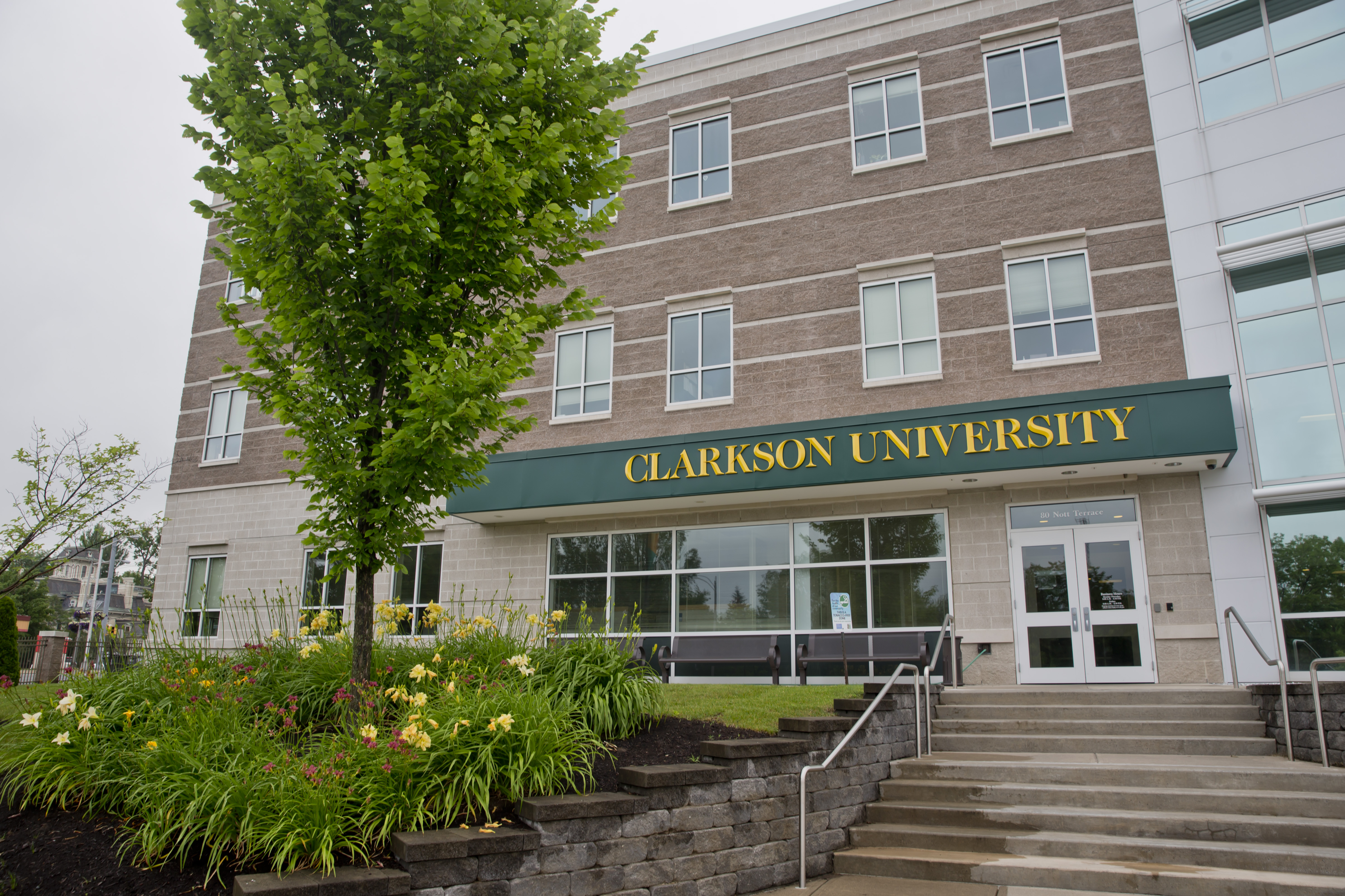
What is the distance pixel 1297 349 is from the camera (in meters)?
12.1

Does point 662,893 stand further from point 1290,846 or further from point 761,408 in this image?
point 761,408

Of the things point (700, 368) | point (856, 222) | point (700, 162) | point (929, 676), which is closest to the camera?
point (929, 676)

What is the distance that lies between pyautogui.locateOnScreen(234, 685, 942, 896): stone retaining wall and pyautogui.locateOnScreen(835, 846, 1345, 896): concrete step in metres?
0.47

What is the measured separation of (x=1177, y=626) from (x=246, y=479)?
61.4 ft

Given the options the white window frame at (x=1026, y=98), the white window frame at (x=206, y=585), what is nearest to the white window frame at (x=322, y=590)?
the white window frame at (x=206, y=585)

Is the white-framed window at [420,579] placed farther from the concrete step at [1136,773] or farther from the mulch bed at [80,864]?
the mulch bed at [80,864]

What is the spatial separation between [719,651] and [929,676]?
5281 millimetres

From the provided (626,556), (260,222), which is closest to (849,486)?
(626,556)

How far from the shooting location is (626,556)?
52.4 ft

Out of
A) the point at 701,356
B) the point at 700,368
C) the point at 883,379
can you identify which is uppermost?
the point at 701,356

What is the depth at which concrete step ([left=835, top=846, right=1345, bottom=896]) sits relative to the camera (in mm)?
5801

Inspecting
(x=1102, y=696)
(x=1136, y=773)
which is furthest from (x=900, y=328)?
(x=1136, y=773)

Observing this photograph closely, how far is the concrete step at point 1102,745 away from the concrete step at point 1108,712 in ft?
1.52

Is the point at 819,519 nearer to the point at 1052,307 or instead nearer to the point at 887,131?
the point at 1052,307
